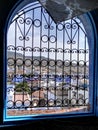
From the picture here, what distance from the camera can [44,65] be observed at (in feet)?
11.4

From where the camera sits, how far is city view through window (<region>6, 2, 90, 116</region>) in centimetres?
336

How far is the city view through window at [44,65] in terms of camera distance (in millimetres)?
3357

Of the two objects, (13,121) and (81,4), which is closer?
(81,4)

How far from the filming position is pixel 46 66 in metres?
3.47

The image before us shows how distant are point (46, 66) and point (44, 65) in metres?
0.03

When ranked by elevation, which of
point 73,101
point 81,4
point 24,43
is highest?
point 81,4

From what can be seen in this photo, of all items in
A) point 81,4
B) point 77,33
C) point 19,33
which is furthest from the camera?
point 77,33

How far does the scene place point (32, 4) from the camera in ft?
11.1

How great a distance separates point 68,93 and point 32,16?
1092 mm

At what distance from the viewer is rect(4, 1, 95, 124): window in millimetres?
3352

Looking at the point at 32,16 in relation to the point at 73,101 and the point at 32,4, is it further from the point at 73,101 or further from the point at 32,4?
the point at 73,101

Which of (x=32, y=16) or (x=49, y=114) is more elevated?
(x=32, y=16)

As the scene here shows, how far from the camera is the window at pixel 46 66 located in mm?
3352

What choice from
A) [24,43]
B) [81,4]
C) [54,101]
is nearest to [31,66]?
[24,43]
